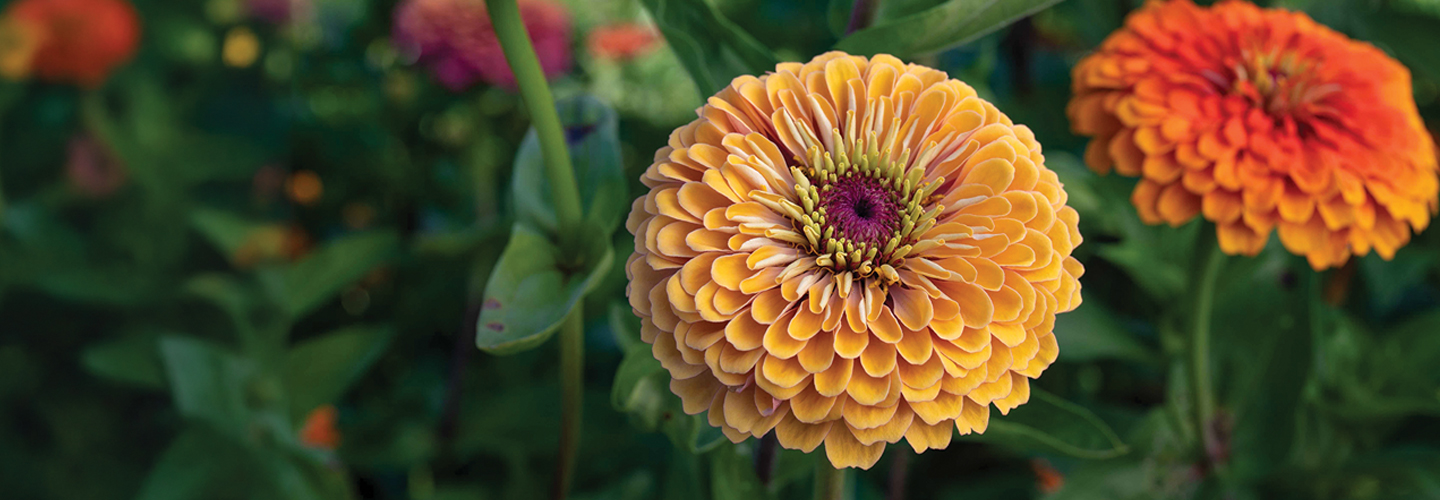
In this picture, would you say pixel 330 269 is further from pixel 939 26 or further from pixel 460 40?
pixel 939 26

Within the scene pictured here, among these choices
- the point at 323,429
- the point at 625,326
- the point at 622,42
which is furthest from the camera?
the point at 622,42

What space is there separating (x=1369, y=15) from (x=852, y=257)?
874 millimetres

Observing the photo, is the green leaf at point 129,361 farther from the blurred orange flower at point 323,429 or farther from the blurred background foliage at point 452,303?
the blurred orange flower at point 323,429

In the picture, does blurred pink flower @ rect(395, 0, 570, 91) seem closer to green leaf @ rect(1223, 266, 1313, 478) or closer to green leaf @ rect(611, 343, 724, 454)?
green leaf @ rect(611, 343, 724, 454)

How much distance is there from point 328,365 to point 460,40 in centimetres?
39

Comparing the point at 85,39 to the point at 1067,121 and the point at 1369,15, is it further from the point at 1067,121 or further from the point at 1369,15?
the point at 1369,15

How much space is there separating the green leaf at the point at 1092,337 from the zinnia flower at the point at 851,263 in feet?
1.21

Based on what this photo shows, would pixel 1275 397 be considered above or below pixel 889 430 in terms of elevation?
below

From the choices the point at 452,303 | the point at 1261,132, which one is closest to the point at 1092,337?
the point at 1261,132

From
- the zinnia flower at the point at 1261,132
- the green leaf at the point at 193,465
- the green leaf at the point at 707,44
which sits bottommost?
the green leaf at the point at 193,465

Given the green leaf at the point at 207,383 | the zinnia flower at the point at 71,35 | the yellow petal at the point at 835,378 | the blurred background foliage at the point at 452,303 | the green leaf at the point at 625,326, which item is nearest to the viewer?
the yellow petal at the point at 835,378

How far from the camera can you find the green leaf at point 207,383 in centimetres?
74

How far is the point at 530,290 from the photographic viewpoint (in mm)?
461

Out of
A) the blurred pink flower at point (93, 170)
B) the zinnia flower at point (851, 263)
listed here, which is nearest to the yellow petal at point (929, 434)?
the zinnia flower at point (851, 263)
